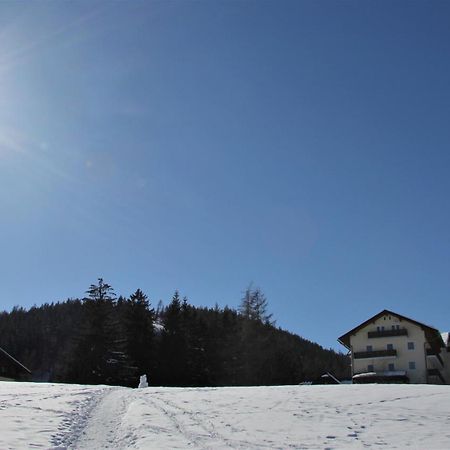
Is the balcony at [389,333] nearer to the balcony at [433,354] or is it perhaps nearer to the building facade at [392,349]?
the building facade at [392,349]

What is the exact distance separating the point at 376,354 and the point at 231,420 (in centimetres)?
5609

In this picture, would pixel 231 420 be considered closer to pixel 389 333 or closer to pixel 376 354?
pixel 376 354

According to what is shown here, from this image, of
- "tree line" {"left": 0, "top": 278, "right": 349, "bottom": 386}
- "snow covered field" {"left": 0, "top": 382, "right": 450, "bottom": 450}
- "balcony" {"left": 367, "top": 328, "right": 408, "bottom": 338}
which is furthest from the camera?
"balcony" {"left": 367, "top": 328, "right": 408, "bottom": 338}

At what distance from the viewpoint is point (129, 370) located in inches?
2271

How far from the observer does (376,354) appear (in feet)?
231

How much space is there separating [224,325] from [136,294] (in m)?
13.4

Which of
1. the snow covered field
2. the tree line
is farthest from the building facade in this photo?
the snow covered field

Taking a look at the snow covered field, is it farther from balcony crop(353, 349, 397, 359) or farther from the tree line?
balcony crop(353, 349, 397, 359)

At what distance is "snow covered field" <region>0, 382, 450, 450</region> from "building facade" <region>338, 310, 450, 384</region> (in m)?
45.5

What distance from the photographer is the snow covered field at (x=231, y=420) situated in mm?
15086

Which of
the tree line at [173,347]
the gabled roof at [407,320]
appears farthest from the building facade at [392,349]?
the tree line at [173,347]

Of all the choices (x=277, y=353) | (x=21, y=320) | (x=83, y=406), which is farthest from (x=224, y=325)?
(x=21, y=320)

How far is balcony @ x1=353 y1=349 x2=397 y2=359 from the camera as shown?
229ft

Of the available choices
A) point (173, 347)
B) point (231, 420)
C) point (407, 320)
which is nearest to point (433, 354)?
point (407, 320)
